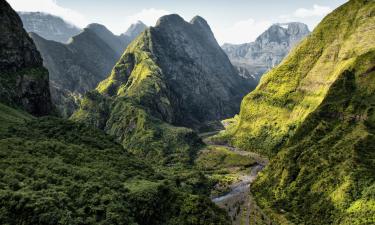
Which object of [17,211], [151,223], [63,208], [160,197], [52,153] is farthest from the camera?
[52,153]

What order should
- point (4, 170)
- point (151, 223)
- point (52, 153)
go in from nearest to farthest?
point (4, 170), point (151, 223), point (52, 153)

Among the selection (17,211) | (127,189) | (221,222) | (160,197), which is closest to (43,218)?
(17,211)

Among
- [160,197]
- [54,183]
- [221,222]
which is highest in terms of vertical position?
[54,183]

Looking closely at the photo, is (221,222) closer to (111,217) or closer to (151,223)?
(151,223)

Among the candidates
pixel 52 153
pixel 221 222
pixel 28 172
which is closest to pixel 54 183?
pixel 28 172

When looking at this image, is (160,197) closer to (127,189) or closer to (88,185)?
(127,189)

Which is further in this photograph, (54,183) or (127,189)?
(127,189)

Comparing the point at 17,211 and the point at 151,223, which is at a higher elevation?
the point at 17,211

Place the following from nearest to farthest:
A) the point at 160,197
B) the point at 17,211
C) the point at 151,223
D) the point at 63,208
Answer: the point at 17,211
the point at 63,208
the point at 151,223
the point at 160,197

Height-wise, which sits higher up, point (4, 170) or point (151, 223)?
point (4, 170)
